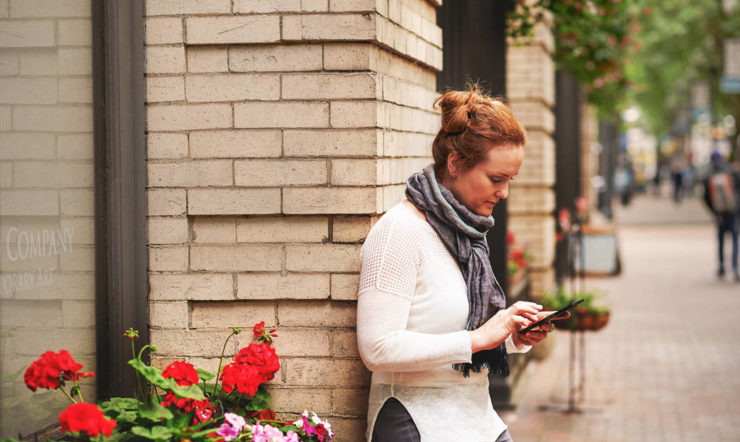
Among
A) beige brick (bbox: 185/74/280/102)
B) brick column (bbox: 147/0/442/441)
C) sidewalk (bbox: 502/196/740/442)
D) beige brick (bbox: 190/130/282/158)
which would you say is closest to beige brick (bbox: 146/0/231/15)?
brick column (bbox: 147/0/442/441)

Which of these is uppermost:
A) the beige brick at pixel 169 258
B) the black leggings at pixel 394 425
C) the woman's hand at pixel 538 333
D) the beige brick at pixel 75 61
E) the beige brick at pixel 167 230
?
the beige brick at pixel 75 61

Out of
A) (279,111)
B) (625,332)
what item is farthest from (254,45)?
(625,332)

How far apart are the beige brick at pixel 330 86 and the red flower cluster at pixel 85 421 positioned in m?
1.49

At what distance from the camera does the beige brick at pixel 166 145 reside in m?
3.71

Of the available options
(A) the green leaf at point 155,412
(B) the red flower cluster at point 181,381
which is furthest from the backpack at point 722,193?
(A) the green leaf at point 155,412

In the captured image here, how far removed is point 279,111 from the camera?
369 centimetres

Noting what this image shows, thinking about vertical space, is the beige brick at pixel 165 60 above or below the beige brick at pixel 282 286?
above

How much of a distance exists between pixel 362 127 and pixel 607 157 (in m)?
32.9

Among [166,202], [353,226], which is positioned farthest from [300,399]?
[166,202]

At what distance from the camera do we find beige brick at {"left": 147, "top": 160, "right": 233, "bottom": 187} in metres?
3.71

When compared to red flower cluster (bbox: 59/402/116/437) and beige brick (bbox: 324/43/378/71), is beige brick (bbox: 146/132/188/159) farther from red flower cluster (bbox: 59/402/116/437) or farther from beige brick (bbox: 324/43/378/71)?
red flower cluster (bbox: 59/402/116/437)

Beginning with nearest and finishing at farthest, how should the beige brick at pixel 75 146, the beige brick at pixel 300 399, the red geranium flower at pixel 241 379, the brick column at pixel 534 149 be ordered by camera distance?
the red geranium flower at pixel 241 379
the beige brick at pixel 75 146
the beige brick at pixel 300 399
the brick column at pixel 534 149

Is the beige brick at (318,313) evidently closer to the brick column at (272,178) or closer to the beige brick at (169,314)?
the brick column at (272,178)

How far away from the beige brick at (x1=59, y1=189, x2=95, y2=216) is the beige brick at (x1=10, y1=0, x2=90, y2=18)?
23.2 inches
